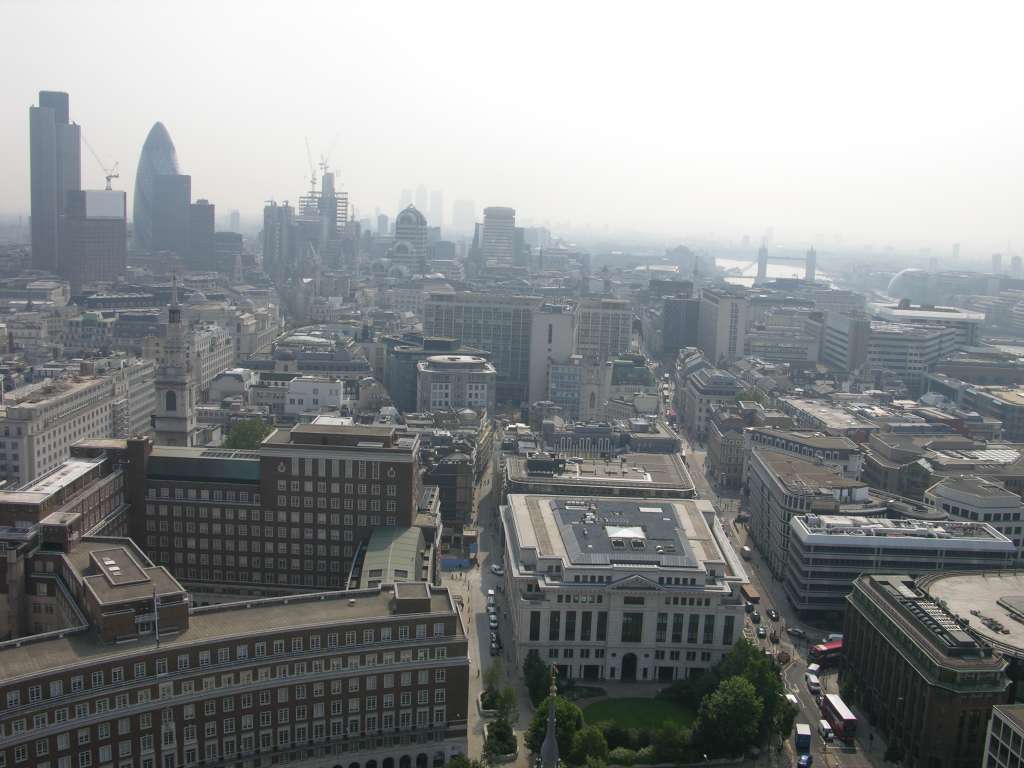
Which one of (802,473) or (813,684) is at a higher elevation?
A: (802,473)

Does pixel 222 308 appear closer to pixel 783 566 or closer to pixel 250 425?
pixel 250 425

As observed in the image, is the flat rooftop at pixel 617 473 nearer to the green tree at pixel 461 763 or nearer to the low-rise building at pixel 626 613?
the low-rise building at pixel 626 613

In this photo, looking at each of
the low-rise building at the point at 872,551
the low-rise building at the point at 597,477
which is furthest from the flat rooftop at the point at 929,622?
the low-rise building at the point at 597,477

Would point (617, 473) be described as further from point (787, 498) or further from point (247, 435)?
point (247, 435)

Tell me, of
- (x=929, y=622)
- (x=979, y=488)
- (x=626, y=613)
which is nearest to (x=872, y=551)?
(x=929, y=622)

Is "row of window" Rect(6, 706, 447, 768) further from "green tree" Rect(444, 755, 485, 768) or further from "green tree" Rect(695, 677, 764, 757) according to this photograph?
"green tree" Rect(695, 677, 764, 757)

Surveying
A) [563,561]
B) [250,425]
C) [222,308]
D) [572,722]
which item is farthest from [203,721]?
[222,308]
